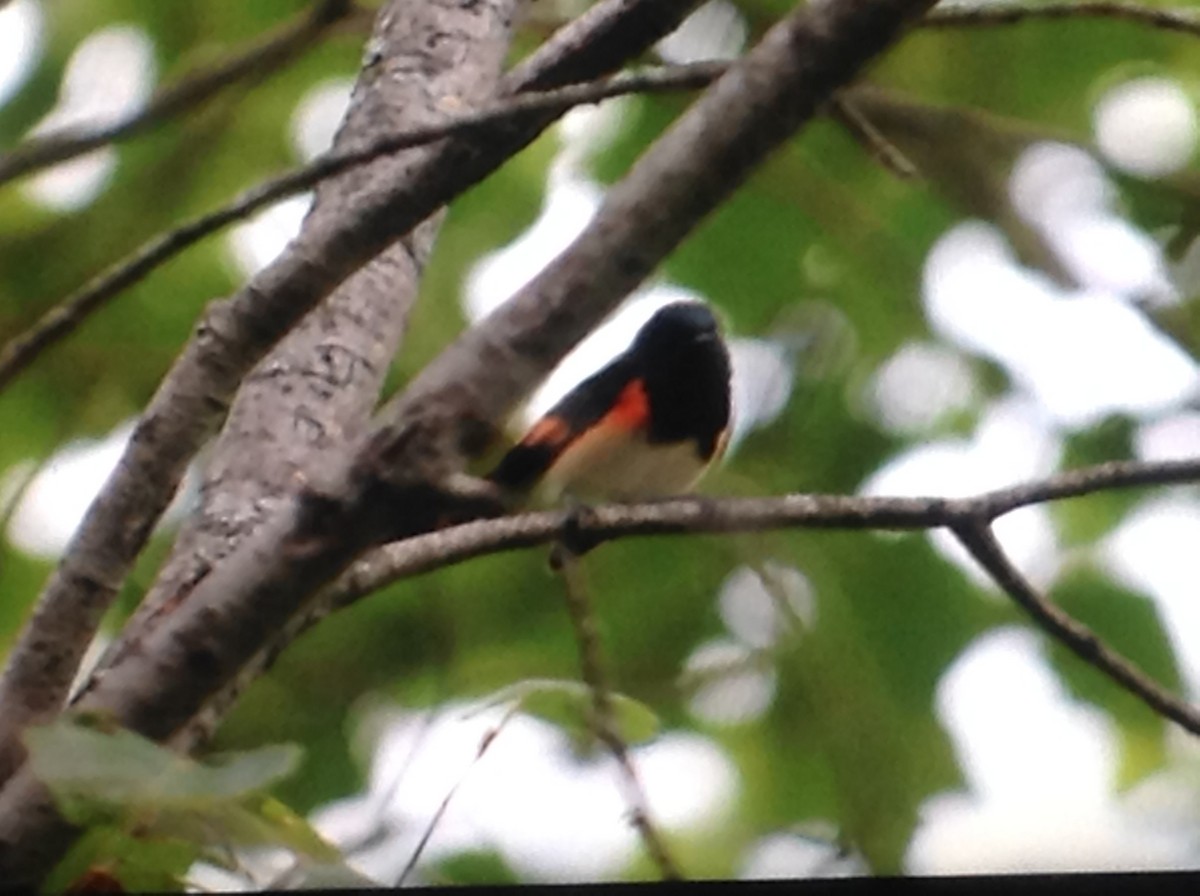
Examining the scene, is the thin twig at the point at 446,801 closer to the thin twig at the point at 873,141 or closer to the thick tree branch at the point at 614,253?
the thick tree branch at the point at 614,253

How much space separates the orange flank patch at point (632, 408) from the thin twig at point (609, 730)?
0.37m

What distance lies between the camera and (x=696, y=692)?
29.2 inches

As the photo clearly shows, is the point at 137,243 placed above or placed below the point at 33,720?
above

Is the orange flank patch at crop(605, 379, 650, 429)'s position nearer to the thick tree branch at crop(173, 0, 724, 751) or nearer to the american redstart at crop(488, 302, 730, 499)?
the american redstart at crop(488, 302, 730, 499)

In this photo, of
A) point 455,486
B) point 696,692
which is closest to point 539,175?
point 696,692

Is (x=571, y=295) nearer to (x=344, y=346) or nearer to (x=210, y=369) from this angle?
(x=210, y=369)

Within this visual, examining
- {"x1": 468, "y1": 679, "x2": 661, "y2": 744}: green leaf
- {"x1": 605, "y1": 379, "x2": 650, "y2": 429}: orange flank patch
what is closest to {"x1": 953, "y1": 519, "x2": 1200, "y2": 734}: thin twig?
{"x1": 468, "y1": 679, "x2": 661, "y2": 744}: green leaf

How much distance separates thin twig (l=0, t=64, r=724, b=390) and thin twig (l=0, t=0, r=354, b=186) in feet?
0.14

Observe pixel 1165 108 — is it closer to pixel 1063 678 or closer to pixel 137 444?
pixel 1063 678

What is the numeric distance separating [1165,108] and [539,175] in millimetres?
356

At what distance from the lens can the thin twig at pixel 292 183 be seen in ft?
1.77

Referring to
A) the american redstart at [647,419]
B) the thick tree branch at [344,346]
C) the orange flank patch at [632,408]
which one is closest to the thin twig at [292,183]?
the thick tree branch at [344,346]

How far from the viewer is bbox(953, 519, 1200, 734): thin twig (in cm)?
57

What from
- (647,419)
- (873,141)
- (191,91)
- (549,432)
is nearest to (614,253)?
(191,91)
